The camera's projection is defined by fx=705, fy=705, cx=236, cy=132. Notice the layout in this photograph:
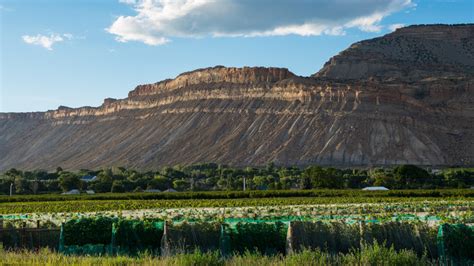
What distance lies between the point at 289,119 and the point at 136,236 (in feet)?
289

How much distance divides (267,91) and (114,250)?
98398 millimetres

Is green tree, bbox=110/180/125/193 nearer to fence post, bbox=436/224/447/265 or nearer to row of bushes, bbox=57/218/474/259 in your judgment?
row of bushes, bbox=57/218/474/259

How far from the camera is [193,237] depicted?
17531 mm

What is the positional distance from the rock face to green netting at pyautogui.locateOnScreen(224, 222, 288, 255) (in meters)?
76.2

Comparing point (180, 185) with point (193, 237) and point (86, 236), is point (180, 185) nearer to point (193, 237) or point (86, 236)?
point (86, 236)

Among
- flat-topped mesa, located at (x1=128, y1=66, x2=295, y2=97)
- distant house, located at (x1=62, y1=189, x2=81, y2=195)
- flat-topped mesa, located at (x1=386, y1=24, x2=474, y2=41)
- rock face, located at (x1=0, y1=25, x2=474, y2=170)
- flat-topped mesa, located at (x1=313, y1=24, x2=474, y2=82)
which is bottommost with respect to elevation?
distant house, located at (x1=62, y1=189, x2=81, y2=195)

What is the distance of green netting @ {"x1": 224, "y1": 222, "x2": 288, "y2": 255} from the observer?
1711 centimetres

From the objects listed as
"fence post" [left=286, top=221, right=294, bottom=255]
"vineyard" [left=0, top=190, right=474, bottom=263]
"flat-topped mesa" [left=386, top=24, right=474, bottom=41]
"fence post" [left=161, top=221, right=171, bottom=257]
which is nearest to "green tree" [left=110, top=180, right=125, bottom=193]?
"vineyard" [left=0, top=190, right=474, bottom=263]

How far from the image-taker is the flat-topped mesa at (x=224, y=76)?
122000mm

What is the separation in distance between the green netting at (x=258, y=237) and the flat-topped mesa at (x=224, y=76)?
104 metres

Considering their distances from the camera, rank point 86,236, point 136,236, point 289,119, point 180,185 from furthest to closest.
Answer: point 289,119 < point 180,185 < point 86,236 < point 136,236

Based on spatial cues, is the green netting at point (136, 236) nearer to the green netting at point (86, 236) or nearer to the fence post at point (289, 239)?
the green netting at point (86, 236)

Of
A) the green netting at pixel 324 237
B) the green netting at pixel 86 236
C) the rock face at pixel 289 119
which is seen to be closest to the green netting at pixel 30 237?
the green netting at pixel 86 236

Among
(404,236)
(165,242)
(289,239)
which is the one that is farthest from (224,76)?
(404,236)
